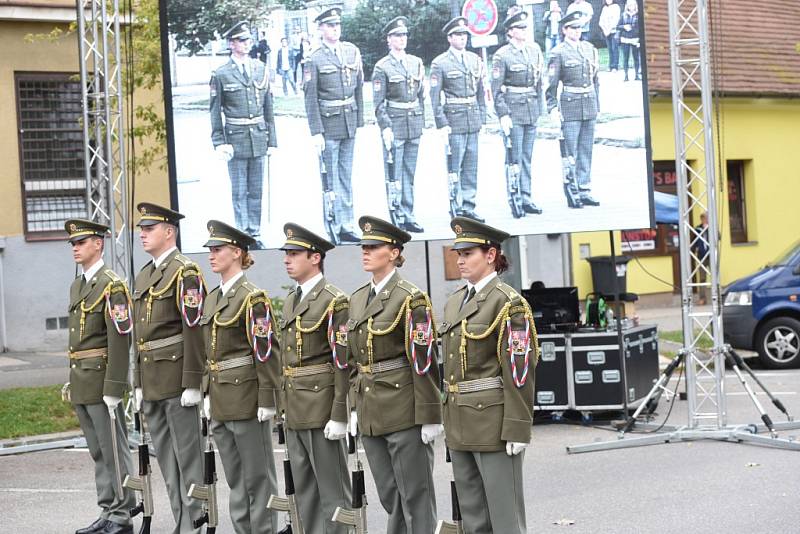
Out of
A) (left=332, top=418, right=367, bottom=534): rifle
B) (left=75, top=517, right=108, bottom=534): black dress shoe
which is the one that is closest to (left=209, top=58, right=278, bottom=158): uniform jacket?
(left=75, top=517, right=108, bottom=534): black dress shoe

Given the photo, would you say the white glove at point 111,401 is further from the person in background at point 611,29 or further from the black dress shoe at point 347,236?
the person in background at point 611,29

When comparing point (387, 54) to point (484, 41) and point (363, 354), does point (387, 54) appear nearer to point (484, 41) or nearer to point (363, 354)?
point (484, 41)

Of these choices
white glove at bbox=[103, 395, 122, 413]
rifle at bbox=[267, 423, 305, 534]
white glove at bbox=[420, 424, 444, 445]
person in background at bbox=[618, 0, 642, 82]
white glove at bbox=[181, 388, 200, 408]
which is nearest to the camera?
white glove at bbox=[420, 424, 444, 445]

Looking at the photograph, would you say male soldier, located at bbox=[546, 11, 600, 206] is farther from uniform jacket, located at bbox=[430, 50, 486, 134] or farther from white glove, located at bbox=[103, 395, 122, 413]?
white glove, located at bbox=[103, 395, 122, 413]

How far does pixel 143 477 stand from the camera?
28.6 ft

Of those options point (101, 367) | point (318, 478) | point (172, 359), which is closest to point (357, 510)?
point (318, 478)

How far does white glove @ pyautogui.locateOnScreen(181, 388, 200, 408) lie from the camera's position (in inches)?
330

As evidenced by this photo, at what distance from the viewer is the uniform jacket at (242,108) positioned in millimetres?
13750

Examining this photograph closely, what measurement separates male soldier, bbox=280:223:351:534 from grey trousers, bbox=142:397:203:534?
0.95 metres

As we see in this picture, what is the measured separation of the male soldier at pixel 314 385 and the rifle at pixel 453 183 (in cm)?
547

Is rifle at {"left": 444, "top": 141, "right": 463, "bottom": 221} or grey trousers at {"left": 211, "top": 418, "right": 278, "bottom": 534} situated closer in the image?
grey trousers at {"left": 211, "top": 418, "right": 278, "bottom": 534}

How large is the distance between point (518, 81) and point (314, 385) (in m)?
6.22

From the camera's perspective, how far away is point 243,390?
809cm

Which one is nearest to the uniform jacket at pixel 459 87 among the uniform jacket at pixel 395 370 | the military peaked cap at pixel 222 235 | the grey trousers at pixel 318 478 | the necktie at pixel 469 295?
the military peaked cap at pixel 222 235
